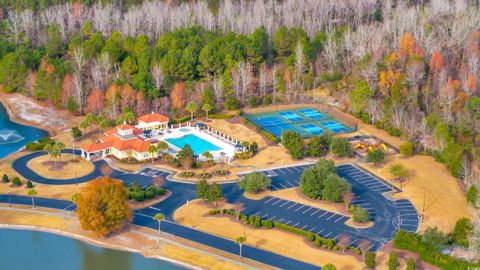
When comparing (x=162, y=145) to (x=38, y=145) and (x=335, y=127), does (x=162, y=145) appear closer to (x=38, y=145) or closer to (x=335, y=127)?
(x=38, y=145)

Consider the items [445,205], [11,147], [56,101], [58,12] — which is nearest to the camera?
[445,205]

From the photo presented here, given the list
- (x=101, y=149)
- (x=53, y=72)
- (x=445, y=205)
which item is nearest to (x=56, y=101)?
(x=53, y=72)

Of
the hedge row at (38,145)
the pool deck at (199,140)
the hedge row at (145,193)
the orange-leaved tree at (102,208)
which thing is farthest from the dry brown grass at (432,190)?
the hedge row at (38,145)

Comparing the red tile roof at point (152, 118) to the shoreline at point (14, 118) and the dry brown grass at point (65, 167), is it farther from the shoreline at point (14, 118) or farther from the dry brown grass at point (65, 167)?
the dry brown grass at point (65, 167)

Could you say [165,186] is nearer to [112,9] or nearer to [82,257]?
[82,257]

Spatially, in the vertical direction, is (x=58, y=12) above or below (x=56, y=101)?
above

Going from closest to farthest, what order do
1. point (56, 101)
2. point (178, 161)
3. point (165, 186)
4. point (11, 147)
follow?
point (165, 186)
point (178, 161)
point (11, 147)
point (56, 101)

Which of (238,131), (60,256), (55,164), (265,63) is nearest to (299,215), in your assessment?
(60,256)
